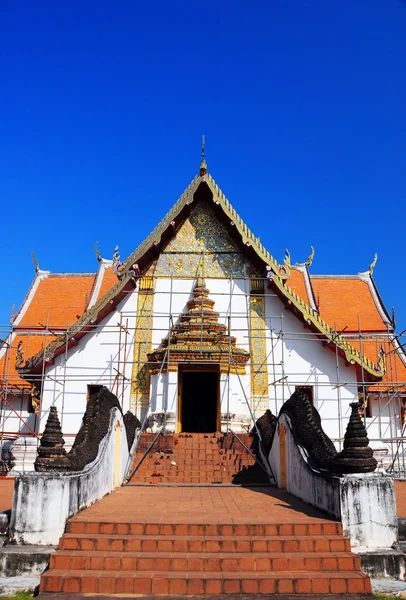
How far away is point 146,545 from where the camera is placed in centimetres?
504

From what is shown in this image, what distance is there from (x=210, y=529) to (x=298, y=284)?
12470 millimetres

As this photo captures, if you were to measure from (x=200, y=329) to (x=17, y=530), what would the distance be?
7230mm

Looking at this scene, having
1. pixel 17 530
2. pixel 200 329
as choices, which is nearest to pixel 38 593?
pixel 17 530

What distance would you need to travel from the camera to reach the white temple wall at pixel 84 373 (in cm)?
1231

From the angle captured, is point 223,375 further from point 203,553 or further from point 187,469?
point 203,553

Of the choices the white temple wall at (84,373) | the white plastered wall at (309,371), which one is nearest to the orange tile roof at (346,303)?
the white plastered wall at (309,371)

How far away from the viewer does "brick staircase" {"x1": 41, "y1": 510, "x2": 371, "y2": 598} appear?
4.52 metres

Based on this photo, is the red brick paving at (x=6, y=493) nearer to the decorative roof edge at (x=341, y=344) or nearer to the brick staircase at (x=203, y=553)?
the brick staircase at (x=203, y=553)

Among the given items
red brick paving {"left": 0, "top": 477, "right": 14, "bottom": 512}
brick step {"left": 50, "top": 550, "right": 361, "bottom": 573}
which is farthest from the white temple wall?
brick step {"left": 50, "top": 550, "right": 361, "bottom": 573}

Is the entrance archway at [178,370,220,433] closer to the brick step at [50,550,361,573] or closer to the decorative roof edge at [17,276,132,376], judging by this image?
the decorative roof edge at [17,276,132,376]

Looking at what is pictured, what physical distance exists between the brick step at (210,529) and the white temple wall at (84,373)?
6.97m

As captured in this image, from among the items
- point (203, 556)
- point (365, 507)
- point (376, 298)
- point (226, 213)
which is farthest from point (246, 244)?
point (203, 556)

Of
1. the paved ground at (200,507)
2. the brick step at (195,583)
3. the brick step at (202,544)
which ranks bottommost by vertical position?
the brick step at (195,583)

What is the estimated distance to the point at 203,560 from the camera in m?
4.78
